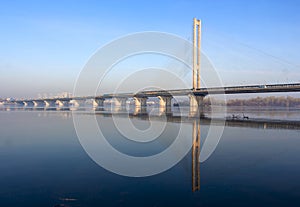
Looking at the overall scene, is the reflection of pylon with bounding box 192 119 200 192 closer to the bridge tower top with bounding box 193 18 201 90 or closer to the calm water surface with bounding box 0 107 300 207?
the calm water surface with bounding box 0 107 300 207

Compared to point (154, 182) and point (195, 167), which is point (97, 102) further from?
point (154, 182)

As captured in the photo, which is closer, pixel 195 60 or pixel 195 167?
pixel 195 167

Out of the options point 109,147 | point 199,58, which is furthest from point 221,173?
point 199,58

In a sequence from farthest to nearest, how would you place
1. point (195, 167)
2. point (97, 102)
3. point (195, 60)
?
point (97, 102) < point (195, 60) < point (195, 167)

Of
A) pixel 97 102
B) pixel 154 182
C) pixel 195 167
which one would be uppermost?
pixel 97 102

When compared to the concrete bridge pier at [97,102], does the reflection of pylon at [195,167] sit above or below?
below

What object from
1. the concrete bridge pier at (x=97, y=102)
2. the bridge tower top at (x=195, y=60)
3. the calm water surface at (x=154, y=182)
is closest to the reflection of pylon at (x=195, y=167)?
the calm water surface at (x=154, y=182)

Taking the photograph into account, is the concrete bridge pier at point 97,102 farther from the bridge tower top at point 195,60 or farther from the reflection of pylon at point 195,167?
the reflection of pylon at point 195,167

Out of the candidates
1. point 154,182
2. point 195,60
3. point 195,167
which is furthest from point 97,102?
point 154,182

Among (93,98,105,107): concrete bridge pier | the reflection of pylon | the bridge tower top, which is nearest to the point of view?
the reflection of pylon

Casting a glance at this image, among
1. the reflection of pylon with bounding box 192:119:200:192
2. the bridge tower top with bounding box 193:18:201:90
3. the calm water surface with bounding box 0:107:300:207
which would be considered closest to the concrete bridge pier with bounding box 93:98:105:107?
the bridge tower top with bounding box 193:18:201:90

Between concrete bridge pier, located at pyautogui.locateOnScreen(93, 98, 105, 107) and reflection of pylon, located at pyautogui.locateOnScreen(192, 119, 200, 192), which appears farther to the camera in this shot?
concrete bridge pier, located at pyautogui.locateOnScreen(93, 98, 105, 107)

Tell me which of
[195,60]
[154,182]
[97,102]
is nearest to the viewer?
[154,182]

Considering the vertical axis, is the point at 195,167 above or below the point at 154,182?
above
